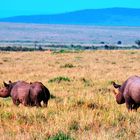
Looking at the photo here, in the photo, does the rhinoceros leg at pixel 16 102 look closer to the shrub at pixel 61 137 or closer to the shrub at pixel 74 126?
the shrub at pixel 74 126

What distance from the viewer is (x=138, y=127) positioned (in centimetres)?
982

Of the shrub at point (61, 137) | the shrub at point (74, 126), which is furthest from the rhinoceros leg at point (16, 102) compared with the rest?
the shrub at point (61, 137)

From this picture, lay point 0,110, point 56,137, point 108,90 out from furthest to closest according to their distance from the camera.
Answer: point 108,90 → point 0,110 → point 56,137

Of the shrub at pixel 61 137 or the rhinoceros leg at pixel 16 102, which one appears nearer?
the shrub at pixel 61 137

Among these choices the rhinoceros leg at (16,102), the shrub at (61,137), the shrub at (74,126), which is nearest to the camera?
the shrub at (61,137)

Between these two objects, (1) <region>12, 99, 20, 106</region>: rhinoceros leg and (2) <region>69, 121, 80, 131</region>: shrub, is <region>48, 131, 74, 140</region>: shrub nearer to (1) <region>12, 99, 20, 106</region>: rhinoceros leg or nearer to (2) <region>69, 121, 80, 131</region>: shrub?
(2) <region>69, 121, 80, 131</region>: shrub

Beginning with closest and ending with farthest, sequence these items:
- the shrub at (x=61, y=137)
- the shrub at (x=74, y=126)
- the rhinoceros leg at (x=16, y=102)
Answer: the shrub at (x=61, y=137) → the shrub at (x=74, y=126) → the rhinoceros leg at (x=16, y=102)

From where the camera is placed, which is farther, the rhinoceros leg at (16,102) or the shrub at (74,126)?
the rhinoceros leg at (16,102)

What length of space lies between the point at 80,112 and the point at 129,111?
125 cm

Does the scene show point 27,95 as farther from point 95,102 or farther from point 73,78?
point 73,78

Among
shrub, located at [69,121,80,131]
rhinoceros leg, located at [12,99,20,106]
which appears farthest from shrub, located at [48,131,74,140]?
rhinoceros leg, located at [12,99,20,106]

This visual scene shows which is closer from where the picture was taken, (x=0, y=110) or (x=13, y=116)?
(x=13, y=116)

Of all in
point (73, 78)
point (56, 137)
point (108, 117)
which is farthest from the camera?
point (73, 78)

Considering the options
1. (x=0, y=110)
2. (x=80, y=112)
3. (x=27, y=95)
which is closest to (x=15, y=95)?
(x=27, y=95)
